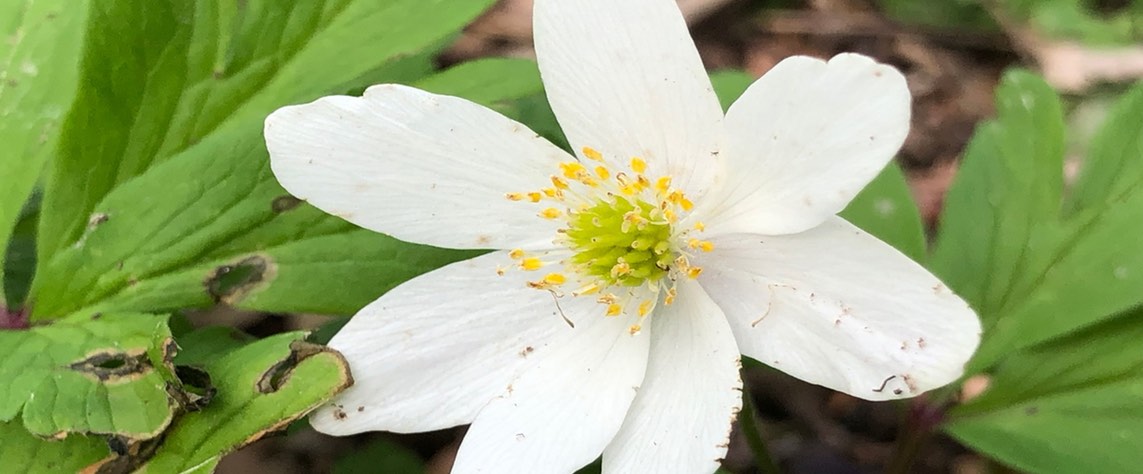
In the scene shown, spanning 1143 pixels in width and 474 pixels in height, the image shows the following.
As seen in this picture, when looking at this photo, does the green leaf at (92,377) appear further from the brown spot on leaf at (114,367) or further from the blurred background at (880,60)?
the blurred background at (880,60)

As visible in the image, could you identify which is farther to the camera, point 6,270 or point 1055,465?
point 6,270

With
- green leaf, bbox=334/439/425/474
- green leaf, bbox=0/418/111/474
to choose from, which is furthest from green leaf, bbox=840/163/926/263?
green leaf, bbox=0/418/111/474

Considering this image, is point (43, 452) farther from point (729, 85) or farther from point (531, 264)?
point (729, 85)

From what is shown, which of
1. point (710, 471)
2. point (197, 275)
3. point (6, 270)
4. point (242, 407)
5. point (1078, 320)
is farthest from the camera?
point (6, 270)

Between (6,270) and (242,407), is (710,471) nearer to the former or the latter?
(242,407)

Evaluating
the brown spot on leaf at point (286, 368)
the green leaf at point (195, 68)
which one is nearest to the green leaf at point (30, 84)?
the green leaf at point (195, 68)

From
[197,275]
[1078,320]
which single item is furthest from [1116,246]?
[197,275]
